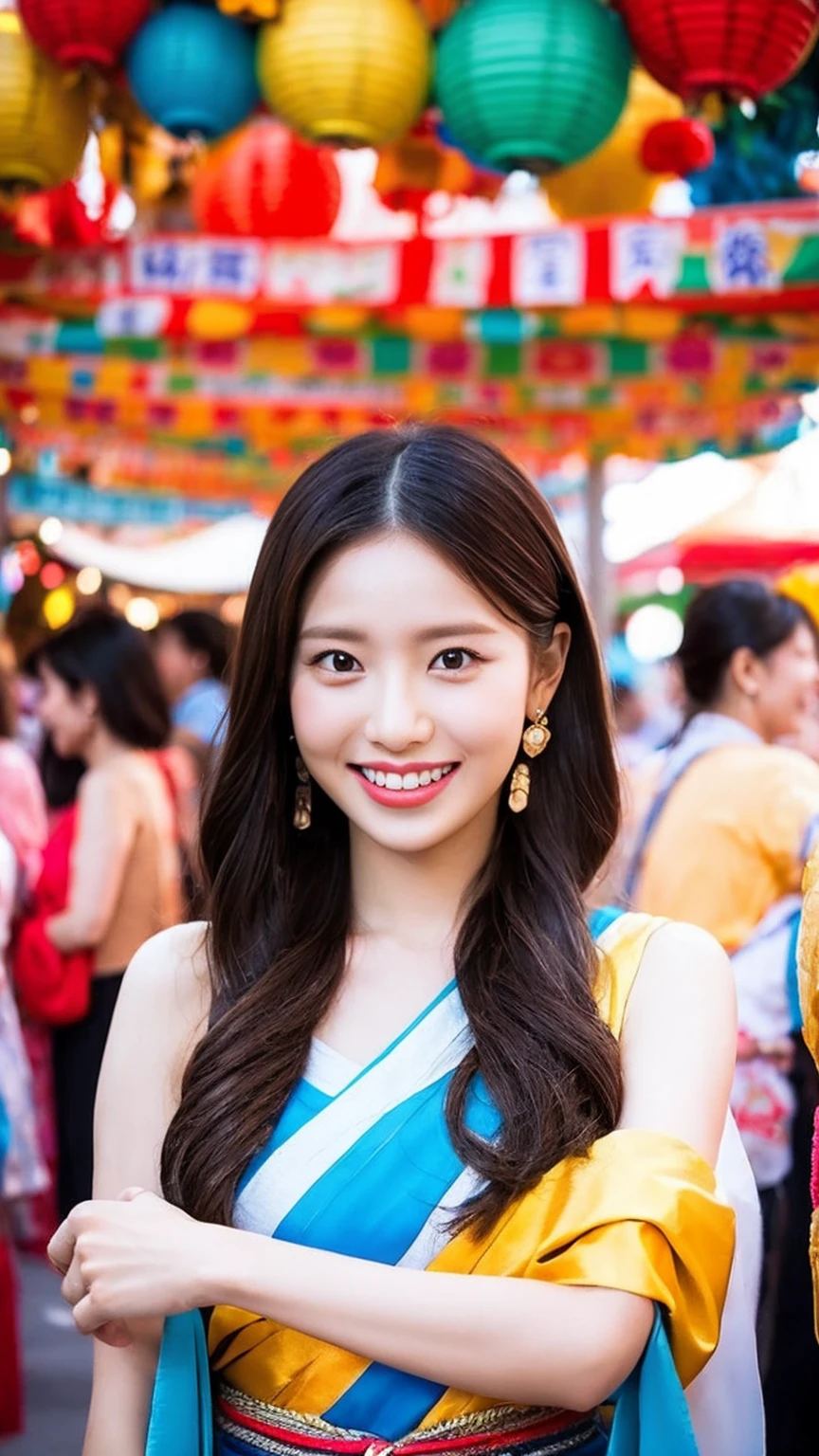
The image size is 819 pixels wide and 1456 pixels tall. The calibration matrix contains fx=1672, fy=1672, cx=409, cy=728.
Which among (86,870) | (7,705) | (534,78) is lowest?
(86,870)

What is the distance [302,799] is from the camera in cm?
186

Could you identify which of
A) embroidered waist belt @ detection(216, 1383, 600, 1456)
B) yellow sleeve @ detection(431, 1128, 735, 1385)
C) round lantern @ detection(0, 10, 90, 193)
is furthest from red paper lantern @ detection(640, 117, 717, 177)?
embroidered waist belt @ detection(216, 1383, 600, 1456)

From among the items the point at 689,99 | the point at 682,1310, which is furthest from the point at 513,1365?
the point at 689,99

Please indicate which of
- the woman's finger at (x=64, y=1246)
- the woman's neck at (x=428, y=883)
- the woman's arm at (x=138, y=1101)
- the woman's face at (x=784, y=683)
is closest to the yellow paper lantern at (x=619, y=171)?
the woman's face at (x=784, y=683)

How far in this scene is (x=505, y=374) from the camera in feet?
25.0

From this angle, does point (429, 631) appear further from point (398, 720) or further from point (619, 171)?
point (619, 171)

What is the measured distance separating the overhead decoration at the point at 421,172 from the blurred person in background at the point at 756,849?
1.59 meters

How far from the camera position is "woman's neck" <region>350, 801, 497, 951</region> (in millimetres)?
1790

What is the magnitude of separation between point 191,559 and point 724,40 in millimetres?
15536

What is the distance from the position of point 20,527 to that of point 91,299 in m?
10.1

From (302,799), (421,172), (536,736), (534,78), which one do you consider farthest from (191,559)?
(536,736)

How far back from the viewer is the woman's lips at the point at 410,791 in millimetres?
1654

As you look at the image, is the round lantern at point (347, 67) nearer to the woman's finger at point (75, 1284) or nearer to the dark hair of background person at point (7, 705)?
the dark hair of background person at point (7, 705)

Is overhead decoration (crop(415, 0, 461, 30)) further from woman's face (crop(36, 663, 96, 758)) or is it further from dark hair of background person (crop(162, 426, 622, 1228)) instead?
dark hair of background person (crop(162, 426, 622, 1228))
